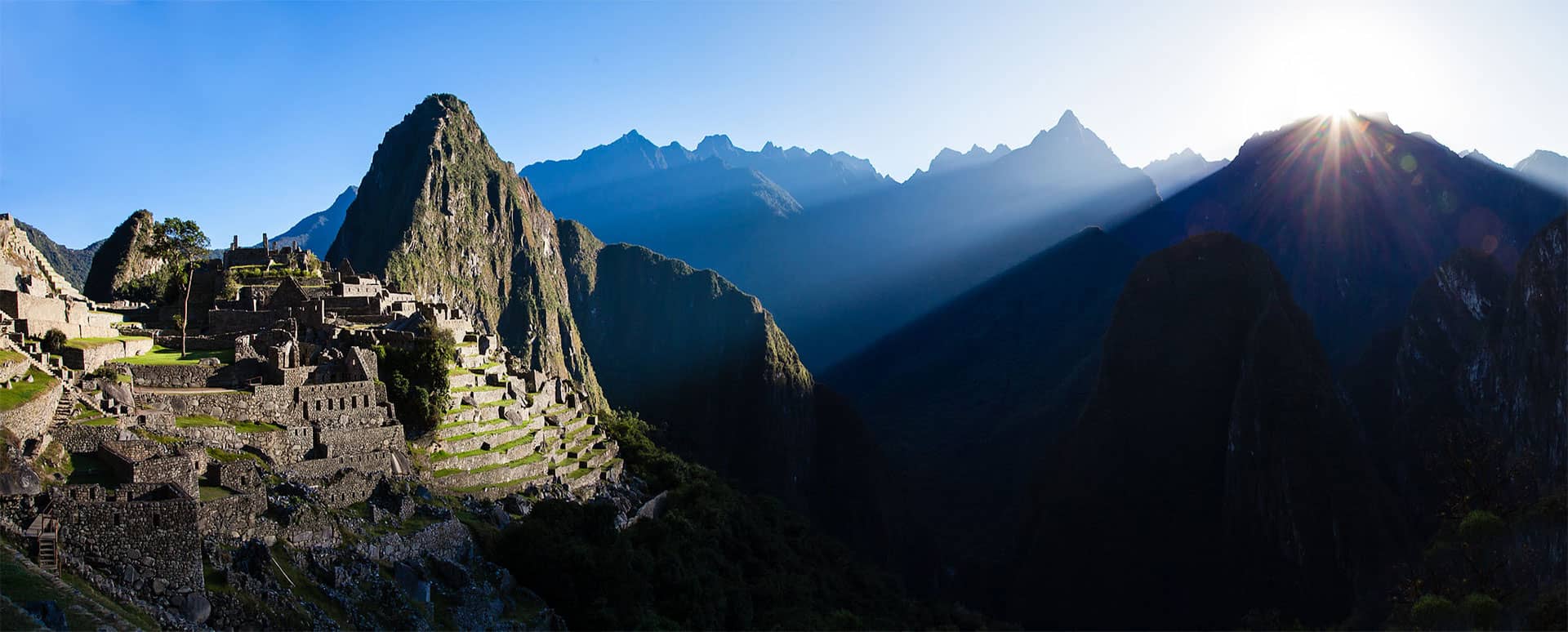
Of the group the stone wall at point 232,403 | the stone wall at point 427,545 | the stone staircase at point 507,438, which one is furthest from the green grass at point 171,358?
the stone wall at point 427,545

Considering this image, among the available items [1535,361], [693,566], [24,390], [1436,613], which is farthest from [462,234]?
[1436,613]

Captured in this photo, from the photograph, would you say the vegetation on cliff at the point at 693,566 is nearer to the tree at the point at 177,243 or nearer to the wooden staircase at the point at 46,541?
the wooden staircase at the point at 46,541

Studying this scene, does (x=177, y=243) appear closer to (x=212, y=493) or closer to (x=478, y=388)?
(x=478, y=388)

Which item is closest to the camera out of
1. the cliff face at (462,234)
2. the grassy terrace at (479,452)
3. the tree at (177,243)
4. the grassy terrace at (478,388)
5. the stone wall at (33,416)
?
the stone wall at (33,416)

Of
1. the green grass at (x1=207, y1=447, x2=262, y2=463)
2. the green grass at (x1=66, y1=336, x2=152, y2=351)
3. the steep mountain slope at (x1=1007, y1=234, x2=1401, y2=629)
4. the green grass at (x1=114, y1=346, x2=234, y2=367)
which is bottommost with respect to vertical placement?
the steep mountain slope at (x1=1007, y1=234, x2=1401, y2=629)

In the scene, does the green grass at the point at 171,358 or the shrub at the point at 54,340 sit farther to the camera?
the green grass at the point at 171,358

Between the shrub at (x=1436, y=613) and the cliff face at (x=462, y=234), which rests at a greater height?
the cliff face at (x=462, y=234)

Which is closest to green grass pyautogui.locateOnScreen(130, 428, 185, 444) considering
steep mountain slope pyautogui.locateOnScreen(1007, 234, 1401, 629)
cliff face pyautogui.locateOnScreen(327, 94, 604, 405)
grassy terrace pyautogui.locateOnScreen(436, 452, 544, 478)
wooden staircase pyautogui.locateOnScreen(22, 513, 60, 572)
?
wooden staircase pyautogui.locateOnScreen(22, 513, 60, 572)

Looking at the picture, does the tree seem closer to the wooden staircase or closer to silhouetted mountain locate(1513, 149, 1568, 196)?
the wooden staircase
